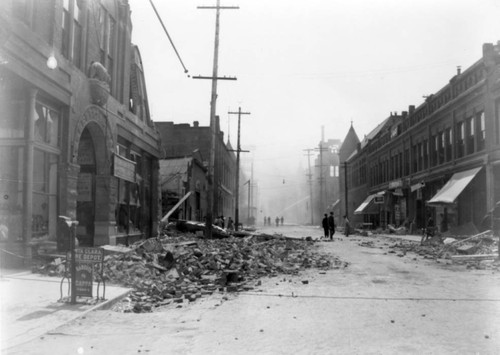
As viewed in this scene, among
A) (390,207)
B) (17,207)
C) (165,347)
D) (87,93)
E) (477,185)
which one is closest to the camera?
(165,347)

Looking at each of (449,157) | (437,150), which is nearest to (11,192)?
(449,157)

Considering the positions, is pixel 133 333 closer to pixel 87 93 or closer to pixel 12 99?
pixel 12 99

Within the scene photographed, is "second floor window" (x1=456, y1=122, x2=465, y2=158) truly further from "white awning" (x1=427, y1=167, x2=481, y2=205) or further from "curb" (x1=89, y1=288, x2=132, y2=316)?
"curb" (x1=89, y1=288, x2=132, y2=316)

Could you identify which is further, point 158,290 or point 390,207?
point 390,207

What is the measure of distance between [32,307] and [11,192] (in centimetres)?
415

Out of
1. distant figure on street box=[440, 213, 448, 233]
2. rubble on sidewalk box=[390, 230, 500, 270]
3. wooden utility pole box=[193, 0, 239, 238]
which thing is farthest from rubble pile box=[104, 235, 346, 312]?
distant figure on street box=[440, 213, 448, 233]

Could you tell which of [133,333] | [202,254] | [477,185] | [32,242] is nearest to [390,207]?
[477,185]

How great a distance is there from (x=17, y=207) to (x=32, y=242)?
900 mm

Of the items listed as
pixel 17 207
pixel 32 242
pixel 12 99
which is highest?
pixel 12 99

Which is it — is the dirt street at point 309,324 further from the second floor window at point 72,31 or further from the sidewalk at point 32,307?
the second floor window at point 72,31

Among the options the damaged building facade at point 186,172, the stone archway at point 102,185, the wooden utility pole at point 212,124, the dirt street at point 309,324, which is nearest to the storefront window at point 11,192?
the dirt street at point 309,324

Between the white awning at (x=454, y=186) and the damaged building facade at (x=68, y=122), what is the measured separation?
1754cm

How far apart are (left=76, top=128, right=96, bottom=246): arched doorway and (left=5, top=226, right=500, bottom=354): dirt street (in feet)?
24.6

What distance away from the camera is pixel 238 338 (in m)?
5.86
